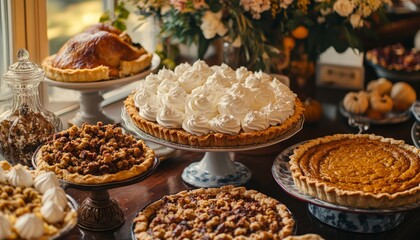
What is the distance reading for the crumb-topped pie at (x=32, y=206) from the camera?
154 cm

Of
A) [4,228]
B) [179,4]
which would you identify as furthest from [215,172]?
[4,228]

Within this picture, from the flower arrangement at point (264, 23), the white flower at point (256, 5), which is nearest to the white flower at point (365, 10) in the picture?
the flower arrangement at point (264, 23)

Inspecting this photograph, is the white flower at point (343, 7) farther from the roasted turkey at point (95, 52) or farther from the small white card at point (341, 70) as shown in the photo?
the roasted turkey at point (95, 52)

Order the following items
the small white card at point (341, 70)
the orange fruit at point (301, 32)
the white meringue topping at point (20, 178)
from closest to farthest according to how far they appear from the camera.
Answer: the white meringue topping at point (20, 178)
the orange fruit at point (301, 32)
the small white card at point (341, 70)

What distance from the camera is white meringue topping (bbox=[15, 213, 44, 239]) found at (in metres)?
1.54

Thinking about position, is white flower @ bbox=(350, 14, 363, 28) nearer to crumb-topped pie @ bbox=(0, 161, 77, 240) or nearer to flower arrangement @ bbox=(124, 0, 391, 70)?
flower arrangement @ bbox=(124, 0, 391, 70)

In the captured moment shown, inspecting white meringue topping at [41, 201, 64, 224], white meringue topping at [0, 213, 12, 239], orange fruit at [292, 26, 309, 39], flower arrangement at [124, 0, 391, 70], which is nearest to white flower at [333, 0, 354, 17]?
flower arrangement at [124, 0, 391, 70]

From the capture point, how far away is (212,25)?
8.73 feet

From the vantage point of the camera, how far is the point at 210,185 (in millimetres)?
2316

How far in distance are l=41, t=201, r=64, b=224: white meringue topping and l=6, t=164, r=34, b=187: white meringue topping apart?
0.52ft

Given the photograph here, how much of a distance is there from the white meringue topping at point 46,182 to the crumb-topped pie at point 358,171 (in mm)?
654

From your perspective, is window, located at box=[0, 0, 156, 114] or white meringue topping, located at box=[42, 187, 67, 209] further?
window, located at box=[0, 0, 156, 114]

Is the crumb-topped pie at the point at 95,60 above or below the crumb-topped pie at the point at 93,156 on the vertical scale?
above

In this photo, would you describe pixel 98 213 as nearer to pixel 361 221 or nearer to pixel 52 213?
pixel 52 213
